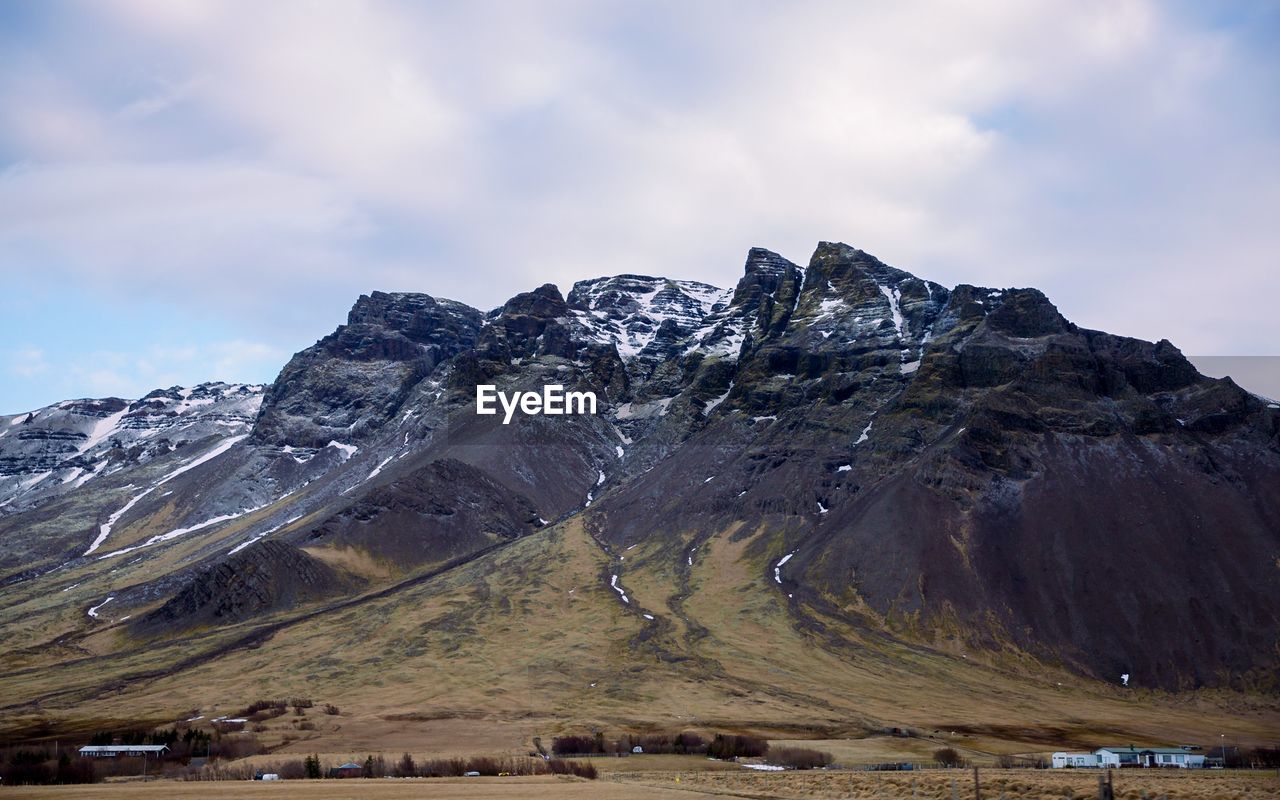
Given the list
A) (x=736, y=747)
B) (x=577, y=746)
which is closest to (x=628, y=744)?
(x=577, y=746)

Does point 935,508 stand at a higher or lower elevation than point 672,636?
higher

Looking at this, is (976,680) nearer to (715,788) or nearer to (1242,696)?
(1242,696)

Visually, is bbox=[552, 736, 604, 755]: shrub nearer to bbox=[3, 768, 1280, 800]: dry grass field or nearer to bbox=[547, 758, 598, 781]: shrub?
bbox=[547, 758, 598, 781]: shrub

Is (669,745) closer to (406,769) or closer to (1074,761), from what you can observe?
(406,769)

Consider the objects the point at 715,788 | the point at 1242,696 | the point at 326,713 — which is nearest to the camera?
the point at 715,788

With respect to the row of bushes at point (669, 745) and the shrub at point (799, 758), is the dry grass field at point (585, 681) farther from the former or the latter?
the row of bushes at point (669, 745)

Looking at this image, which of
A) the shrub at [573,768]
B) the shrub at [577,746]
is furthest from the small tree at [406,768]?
the shrub at [577,746]

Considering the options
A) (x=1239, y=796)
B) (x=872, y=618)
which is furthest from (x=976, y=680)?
(x=1239, y=796)
